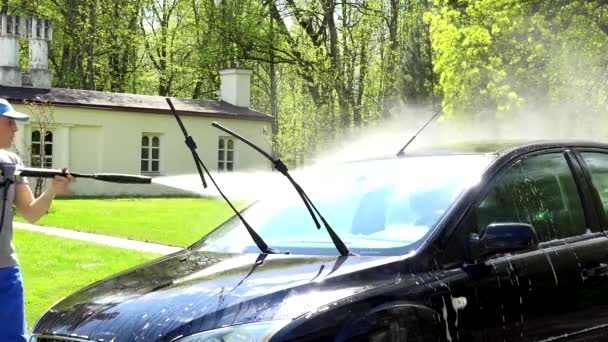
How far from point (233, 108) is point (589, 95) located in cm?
1669

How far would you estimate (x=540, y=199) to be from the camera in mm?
4387

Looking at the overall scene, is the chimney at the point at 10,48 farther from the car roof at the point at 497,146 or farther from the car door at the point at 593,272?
the car door at the point at 593,272

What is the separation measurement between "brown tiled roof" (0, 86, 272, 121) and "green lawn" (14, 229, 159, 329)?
14.5 meters

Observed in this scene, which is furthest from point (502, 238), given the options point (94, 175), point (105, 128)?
point (105, 128)

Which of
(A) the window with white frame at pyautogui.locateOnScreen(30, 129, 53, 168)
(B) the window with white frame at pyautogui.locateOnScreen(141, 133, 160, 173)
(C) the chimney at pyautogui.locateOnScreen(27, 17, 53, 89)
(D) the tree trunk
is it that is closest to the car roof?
(A) the window with white frame at pyautogui.locateOnScreen(30, 129, 53, 168)

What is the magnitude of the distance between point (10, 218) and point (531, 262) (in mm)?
2795

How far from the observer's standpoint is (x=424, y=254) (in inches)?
142

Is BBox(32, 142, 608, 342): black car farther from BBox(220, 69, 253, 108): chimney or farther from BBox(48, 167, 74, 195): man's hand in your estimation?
BBox(220, 69, 253, 108): chimney

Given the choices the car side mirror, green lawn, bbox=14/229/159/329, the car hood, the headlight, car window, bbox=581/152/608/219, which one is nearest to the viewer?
the headlight

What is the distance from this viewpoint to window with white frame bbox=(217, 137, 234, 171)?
33656 mm

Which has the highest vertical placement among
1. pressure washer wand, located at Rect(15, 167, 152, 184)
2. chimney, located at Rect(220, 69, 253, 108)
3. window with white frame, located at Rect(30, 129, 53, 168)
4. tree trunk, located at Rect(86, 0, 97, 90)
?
tree trunk, located at Rect(86, 0, 97, 90)

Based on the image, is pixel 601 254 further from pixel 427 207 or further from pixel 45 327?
pixel 45 327

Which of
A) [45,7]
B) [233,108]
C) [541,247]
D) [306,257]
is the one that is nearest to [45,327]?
[306,257]

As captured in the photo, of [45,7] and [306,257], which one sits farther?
[45,7]
